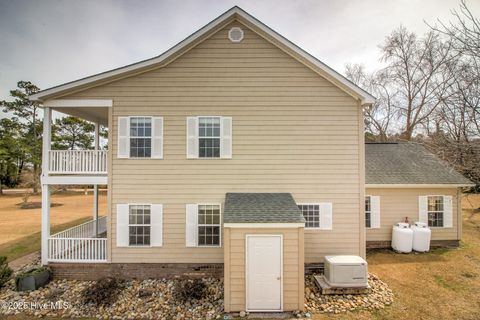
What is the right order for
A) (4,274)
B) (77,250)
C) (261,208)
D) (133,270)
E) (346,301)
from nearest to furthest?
(346,301) < (261,208) < (4,274) < (133,270) < (77,250)

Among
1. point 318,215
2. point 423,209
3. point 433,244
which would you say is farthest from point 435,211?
point 318,215

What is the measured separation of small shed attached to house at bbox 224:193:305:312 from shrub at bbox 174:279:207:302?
1.10 m

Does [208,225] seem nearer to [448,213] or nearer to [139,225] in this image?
[139,225]

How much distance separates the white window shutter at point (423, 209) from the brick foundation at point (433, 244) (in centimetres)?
129

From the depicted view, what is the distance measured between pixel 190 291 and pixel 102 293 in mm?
2797

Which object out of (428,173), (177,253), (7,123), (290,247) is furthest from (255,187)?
(7,123)

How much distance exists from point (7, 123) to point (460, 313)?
4544cm

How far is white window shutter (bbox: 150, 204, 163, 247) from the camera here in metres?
8.48

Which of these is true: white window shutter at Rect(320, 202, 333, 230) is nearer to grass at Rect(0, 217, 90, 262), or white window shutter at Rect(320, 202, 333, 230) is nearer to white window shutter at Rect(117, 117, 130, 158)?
white window shutter at Rect(117, 117, 130, 158)

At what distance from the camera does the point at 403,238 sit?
1047cm

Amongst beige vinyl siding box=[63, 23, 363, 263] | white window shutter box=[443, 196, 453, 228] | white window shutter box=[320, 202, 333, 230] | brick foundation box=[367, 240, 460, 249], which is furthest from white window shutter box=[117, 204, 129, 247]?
white window shutter box=[443, 196, 453, 228]

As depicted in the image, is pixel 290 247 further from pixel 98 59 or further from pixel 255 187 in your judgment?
pixel 98 59

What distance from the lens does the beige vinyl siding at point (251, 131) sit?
8.62m

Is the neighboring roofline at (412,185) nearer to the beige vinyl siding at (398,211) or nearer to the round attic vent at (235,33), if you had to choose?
the beige vinyl siding at (398,211)
